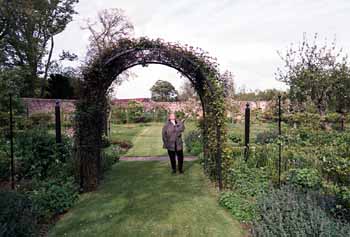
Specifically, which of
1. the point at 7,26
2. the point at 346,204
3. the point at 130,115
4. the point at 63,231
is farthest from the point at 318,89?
the point at 7,26

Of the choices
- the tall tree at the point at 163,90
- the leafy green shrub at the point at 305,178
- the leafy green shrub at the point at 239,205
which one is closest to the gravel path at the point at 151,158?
the leafy green shrub at the point at 239,205

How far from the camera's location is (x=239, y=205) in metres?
5.08

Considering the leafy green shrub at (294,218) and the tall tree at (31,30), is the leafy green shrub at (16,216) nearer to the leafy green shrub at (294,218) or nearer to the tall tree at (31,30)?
the leafy green shrub at (294,218)

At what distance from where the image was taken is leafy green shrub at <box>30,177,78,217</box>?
192 inches

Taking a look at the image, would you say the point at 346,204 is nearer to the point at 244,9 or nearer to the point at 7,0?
the point at 244,9

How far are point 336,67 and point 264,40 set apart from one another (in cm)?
750

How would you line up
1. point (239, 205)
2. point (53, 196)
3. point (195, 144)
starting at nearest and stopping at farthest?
point (239, 205) → point (53, 196) → point (195, 144)

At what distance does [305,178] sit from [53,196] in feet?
13.8

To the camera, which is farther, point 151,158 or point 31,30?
point 31,30

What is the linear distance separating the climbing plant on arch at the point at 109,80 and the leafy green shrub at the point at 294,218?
6.68 feet

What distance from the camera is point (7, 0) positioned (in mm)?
24641

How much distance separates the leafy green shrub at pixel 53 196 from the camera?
4875 mm

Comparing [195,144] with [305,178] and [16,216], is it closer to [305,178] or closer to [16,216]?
[305,178]

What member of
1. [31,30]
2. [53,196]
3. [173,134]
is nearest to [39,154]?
[53,196]
